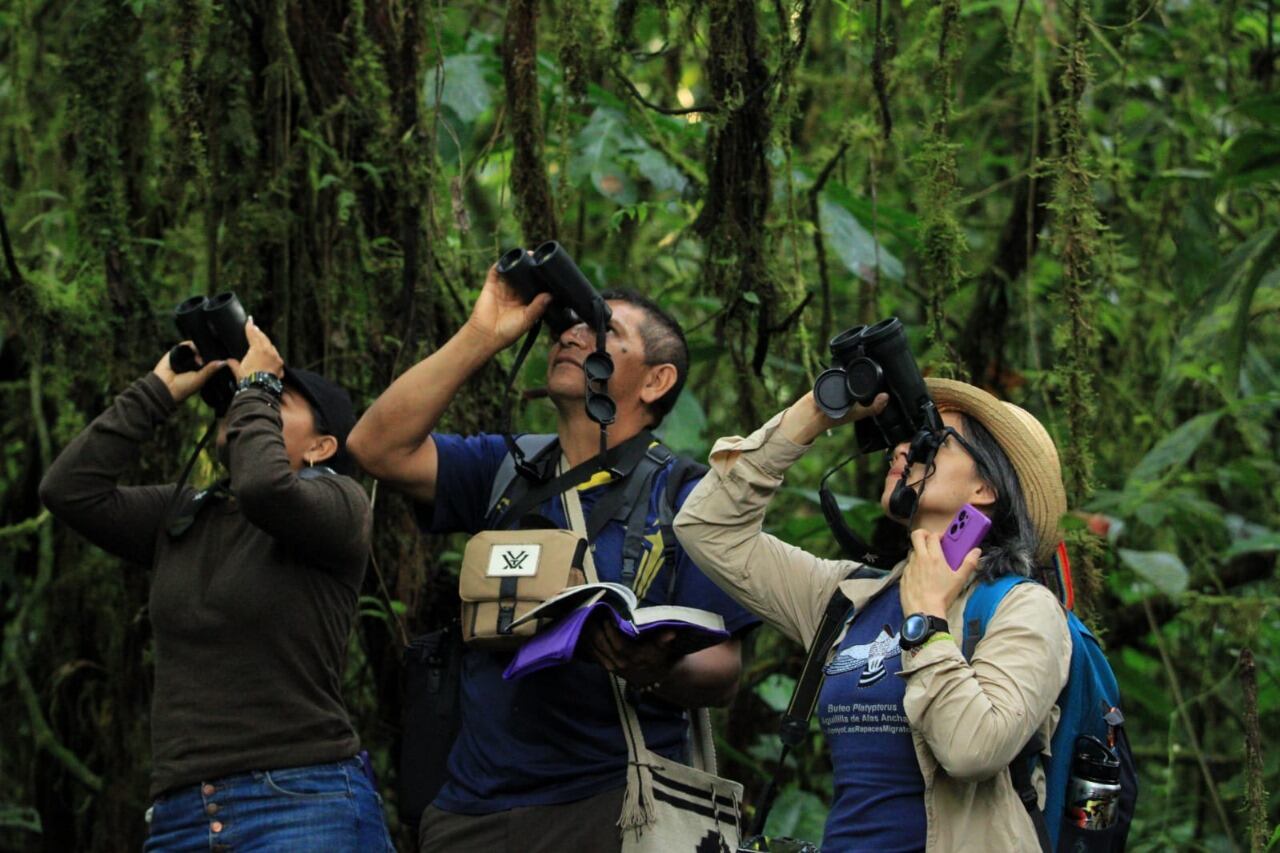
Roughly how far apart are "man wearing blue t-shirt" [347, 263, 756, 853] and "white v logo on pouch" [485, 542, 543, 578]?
162mm

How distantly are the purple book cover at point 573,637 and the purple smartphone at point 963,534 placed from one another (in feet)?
1.36

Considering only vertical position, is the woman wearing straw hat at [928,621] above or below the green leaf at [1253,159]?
below

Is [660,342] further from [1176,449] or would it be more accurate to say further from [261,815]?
[1176,449]

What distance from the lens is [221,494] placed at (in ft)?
10.4

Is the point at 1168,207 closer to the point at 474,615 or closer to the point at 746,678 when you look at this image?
the point at 746,678

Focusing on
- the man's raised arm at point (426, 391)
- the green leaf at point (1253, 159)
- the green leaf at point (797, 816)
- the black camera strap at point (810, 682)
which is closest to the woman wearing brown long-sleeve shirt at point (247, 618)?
the man's raised arm at point (426, 391)

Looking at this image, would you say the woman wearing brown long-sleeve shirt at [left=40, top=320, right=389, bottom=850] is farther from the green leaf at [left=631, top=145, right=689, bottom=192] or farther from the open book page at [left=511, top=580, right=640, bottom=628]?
the green leaf at [left=631, top=145, right=689, bottom=192]

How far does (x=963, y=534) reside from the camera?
2420 millimetres

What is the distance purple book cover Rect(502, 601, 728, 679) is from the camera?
2543 mm

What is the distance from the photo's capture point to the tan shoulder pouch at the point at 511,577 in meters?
2.79

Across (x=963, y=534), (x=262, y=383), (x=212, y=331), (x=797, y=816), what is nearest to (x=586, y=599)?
(x=963, y=534)

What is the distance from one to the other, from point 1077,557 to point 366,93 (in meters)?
2.12

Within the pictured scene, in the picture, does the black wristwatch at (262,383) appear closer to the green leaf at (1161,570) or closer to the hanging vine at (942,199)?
the hanging vine at (942,199)

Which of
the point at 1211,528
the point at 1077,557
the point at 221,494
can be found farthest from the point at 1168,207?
the point at 221,494
